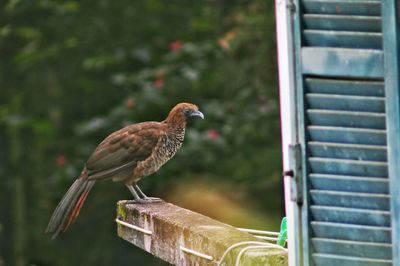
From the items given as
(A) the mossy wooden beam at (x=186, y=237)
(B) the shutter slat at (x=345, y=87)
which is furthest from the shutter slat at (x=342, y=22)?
(A) the mossy wooden beam at (x=186, y=237)

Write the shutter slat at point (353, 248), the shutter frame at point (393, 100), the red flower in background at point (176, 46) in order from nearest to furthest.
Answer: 1. the shutter frame at point (393, 100)
2. the shutter slat at point (353, 248)
3. the red flower in background at point (176, 46)

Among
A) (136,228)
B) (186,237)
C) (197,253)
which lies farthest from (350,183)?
(136,228)

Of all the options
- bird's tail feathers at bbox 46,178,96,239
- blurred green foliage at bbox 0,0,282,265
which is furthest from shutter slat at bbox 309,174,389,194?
blurred green foliage at bbox 0,0,282,265

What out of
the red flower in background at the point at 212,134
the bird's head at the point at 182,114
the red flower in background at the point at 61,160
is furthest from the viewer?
the red flower in background at the point at 61,160

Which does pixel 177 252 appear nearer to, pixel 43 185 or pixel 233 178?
pixel 233 178

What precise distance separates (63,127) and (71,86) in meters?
0.54

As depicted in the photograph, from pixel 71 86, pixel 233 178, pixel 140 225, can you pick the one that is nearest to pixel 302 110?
pixel 140 225

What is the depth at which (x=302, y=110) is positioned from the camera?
3639 mm

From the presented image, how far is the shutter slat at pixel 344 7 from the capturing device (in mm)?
3520

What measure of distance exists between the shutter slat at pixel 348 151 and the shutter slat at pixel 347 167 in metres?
0.01

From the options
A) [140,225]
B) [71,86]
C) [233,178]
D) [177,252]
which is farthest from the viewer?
[71,86]

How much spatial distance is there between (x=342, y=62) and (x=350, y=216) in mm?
429

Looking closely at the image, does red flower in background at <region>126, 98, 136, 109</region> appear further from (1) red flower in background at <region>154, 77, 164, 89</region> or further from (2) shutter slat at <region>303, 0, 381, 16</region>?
(2) shutter slat at <region>303, 0, 381, 16</region>

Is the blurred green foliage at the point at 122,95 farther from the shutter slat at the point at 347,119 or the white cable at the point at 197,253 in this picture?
the shutter slat at the point at 347,119
